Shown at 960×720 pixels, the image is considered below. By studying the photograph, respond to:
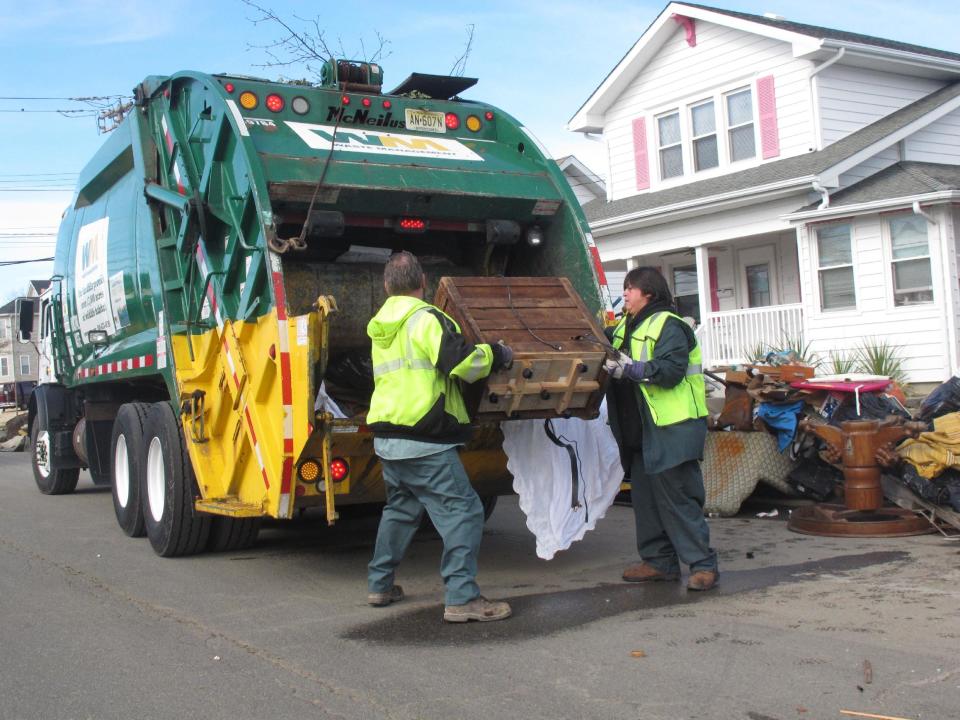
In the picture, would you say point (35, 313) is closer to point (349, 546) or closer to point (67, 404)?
point (67, 404)

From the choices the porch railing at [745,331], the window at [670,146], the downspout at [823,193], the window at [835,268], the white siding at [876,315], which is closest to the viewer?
the white siding at [876,315]

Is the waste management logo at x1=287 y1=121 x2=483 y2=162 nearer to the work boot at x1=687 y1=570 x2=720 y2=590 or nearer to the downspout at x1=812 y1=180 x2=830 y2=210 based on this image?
the work boot at x1=687 y1=570 x2=720 y2=590

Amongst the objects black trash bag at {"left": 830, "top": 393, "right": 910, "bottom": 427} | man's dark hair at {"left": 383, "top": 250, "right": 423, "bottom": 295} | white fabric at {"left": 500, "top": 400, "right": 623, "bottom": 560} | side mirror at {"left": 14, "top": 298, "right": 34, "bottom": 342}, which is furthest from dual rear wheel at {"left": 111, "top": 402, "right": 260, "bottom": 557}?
side mirror at {"left": 14, "top": 298, "right": 34, "bottom": 342}

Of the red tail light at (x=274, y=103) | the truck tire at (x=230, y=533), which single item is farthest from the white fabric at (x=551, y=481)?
the red tail light at (x=274, y=103)

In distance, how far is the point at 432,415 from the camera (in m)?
4.91

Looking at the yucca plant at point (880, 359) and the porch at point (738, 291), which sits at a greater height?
the porch at point (738, 291)

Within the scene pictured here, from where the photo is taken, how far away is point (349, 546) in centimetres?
731

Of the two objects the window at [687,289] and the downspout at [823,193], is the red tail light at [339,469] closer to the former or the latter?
the downspout at [823,193]

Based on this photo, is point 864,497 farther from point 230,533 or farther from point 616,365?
point 230,533

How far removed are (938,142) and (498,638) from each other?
13.7 m

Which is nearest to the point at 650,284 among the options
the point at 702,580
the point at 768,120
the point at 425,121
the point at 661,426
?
the point at 661,426

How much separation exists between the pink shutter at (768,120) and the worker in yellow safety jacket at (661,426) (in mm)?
11360

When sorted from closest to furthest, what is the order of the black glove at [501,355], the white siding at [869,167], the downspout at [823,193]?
1. the black glove at [501,355]
2. the downspout at [823,193]
3. the white siding at [869,167]

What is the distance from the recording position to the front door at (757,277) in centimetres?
1697
